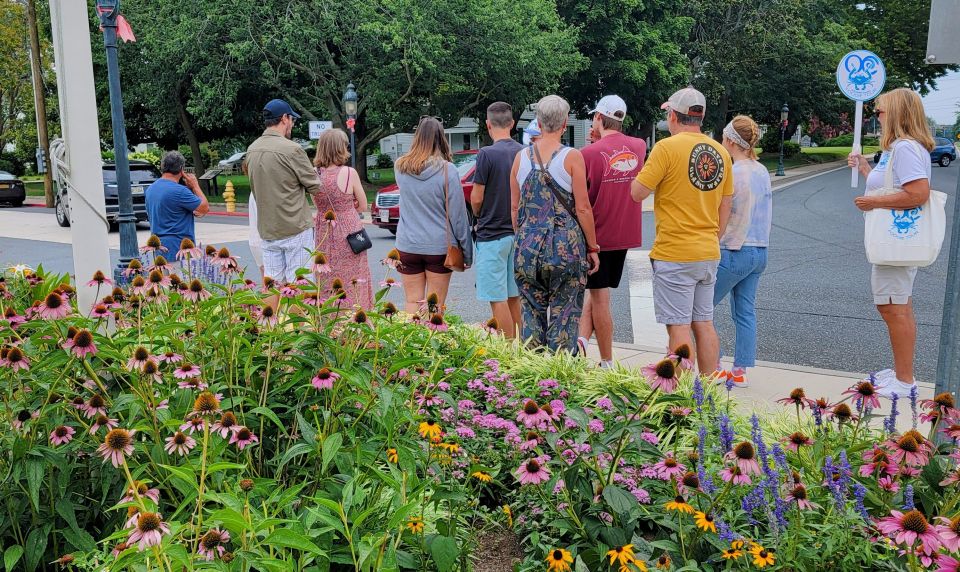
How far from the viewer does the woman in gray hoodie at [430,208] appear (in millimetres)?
6305

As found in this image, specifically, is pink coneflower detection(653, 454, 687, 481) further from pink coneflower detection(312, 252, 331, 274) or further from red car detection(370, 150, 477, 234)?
red car detection(370, 150, 477, 234)

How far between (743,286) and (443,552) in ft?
14.1

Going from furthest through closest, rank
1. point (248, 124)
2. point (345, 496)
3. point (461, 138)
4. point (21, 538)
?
point (461, 138)
point (248, 124)
point (21, 538)
point (345, 496)

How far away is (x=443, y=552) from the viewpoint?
243 cm

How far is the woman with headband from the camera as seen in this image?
5.83 meters

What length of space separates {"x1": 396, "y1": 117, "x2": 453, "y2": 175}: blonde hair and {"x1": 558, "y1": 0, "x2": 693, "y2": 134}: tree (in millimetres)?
28843

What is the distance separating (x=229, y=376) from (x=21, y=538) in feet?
2.70

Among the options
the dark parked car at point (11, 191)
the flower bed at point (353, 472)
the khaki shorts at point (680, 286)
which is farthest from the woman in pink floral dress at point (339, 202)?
the dark parked car at point (11, 191)

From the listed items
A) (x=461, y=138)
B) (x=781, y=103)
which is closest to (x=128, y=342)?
(x=781, y=103)

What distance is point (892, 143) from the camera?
17.4 feet

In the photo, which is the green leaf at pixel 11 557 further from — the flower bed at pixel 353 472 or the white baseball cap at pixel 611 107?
the white baseball cap at pixel 611 107

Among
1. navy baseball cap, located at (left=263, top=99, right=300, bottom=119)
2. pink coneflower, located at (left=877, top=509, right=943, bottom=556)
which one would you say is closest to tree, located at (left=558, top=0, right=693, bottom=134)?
navy baseball cap, located at (left=263, top=99, right=300, bottom=119)

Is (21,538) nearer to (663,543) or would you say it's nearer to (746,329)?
(663,543)

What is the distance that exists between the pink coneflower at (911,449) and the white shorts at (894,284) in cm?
296
